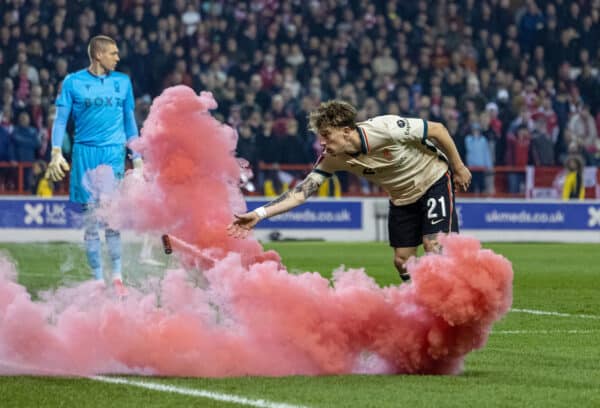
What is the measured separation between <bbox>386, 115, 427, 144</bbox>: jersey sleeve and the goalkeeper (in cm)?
Result: 425

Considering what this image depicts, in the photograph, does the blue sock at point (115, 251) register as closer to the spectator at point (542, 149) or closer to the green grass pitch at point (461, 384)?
the green grass pitch at point (461, 384)

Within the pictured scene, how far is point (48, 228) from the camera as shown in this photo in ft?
77.8

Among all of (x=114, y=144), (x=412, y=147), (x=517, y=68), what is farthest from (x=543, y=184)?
(x=412, y=147)

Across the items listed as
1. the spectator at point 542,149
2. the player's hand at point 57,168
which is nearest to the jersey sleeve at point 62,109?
the player's hand at point 57,168

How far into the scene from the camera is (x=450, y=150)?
27.7 feet

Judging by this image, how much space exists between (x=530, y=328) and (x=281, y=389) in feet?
13.5

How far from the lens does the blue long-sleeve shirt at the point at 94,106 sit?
472 inches

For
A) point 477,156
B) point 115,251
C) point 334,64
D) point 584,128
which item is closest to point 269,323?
point 115,251

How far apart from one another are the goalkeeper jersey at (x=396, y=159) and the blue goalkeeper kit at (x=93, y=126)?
3.95 metres

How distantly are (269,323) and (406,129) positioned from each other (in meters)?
1.66

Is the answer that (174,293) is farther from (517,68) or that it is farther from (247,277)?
(517,68)

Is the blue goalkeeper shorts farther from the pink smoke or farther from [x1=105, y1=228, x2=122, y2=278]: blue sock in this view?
the pink smoke

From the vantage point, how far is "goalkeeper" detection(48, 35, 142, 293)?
11.9 m

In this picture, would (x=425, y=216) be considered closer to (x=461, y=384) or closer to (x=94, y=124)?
(x=461, y=384)
